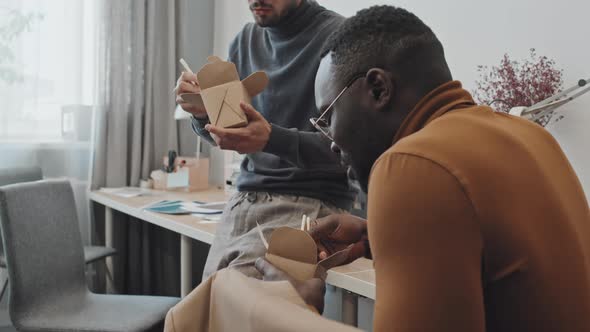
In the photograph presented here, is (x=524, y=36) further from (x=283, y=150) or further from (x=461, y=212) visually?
(x=461, y=212)

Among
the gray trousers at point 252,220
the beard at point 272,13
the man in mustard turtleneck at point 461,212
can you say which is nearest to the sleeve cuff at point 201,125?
the gray trousers at point 252,220

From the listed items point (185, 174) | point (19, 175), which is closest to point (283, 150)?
point (185, 174)

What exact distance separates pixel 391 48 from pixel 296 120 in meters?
0.78

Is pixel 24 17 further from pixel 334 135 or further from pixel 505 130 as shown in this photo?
pixel 505 130

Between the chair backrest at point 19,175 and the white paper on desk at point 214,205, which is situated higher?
the chair backrest at point 19,175

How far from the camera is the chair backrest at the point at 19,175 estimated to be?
2.80 metres

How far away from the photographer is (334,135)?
0.87 m

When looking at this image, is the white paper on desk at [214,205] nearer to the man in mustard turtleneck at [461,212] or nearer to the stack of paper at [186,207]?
the stack of paper at [186,207]

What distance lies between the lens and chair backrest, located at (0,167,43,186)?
2797 mm

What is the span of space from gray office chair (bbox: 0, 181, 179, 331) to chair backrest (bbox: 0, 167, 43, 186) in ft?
2.28

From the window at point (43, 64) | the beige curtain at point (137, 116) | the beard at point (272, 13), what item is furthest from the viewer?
the beige curtain at point (137, 116)

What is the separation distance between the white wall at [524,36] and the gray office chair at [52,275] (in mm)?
1421

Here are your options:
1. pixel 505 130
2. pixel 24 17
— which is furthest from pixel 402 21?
pixel 24 17

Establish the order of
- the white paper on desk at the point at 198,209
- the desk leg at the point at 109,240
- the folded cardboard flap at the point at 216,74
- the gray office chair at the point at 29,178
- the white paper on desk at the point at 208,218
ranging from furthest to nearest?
the desk leg at the point at 109,240 → the gray office chair at the point at 29,178 → the white paper on desk at the point at 198,209 → the white paper on desk at the point at 208,218 → the folded cardboard flap at the point at 216,74
